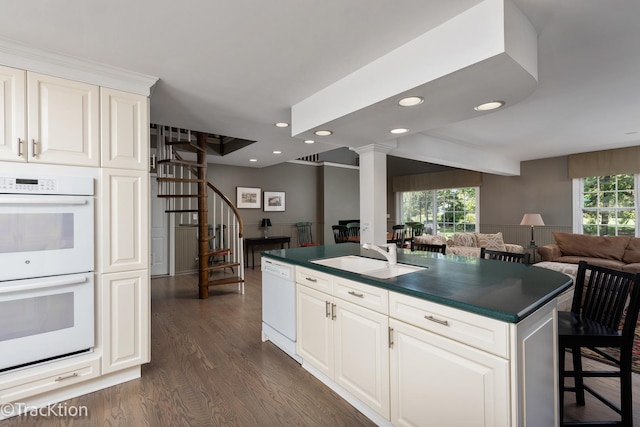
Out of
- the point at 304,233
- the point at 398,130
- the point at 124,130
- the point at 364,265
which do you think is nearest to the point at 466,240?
the point at 304,233

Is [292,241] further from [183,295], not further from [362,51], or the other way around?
[362,51]

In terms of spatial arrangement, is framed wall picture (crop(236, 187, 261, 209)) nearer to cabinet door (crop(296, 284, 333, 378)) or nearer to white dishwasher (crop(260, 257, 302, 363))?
white dishwasher (crop(260, 257, 302, 363))

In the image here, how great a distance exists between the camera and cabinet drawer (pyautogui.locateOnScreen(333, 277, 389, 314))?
1743mm

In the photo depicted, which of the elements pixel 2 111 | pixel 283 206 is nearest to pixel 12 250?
pixel 2 111

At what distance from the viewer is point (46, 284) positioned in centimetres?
195

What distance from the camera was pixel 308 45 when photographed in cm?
189

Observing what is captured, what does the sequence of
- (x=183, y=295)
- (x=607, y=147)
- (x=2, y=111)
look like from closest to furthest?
(x=2, y=111) < (x=183, y=295) < (x=607, y=147)

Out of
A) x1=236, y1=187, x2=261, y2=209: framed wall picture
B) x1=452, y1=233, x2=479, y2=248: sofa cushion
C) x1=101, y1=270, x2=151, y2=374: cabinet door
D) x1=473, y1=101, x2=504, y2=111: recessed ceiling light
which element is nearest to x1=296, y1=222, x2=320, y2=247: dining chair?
x1=236, y1=187, x2=261, y2=209: framed wall picture

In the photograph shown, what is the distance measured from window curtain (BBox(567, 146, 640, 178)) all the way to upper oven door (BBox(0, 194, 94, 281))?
780cm

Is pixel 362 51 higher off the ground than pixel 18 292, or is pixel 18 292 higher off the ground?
pixel 362 51

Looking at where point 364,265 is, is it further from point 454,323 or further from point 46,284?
point 46,284

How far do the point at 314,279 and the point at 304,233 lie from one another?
561 centimetres

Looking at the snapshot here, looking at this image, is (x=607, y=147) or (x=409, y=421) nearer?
(x=409, y=421)

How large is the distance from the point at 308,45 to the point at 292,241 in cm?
611
